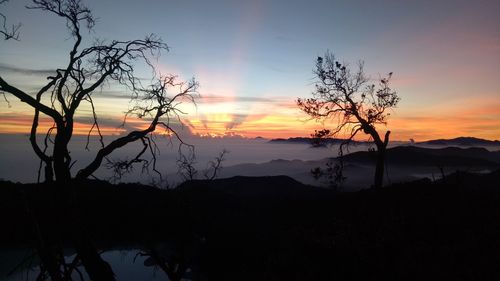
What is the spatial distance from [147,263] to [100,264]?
25805 mm

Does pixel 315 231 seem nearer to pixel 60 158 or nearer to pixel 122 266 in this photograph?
pixel 60 158

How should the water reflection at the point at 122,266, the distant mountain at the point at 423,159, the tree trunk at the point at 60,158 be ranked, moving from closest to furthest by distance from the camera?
the tree trunk at the point at 60,158 → the water reflection at the point at 122,266 → the distant mountain at the point at 423,159

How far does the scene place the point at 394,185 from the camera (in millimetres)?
27875

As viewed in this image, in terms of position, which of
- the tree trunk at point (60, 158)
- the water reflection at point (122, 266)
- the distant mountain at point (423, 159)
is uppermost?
the tree trunk at point (60, 158)

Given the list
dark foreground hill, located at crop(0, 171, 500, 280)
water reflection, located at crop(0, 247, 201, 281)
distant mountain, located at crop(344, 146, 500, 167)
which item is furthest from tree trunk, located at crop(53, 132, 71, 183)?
distant mountain, located at crop(344, 146, 500, 167)

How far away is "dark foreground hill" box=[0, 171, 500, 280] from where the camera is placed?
42.6 feet

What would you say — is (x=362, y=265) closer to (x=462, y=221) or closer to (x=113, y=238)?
(x=462, y=221)

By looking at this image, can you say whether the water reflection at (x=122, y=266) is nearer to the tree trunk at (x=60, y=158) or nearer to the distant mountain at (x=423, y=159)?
the tree trunk at (x=60, y=158)

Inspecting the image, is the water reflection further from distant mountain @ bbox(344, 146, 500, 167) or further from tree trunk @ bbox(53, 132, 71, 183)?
distant mountain @ bbox(344, 146, 500, 167)

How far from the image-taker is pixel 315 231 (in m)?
20.5

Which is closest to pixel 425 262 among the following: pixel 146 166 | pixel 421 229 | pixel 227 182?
pixel 421 229

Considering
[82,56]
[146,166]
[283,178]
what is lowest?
[283,178]

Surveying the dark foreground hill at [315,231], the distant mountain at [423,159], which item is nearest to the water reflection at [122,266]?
the dark foreground hill at [315,231]

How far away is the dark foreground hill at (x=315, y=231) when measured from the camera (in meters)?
13.0
